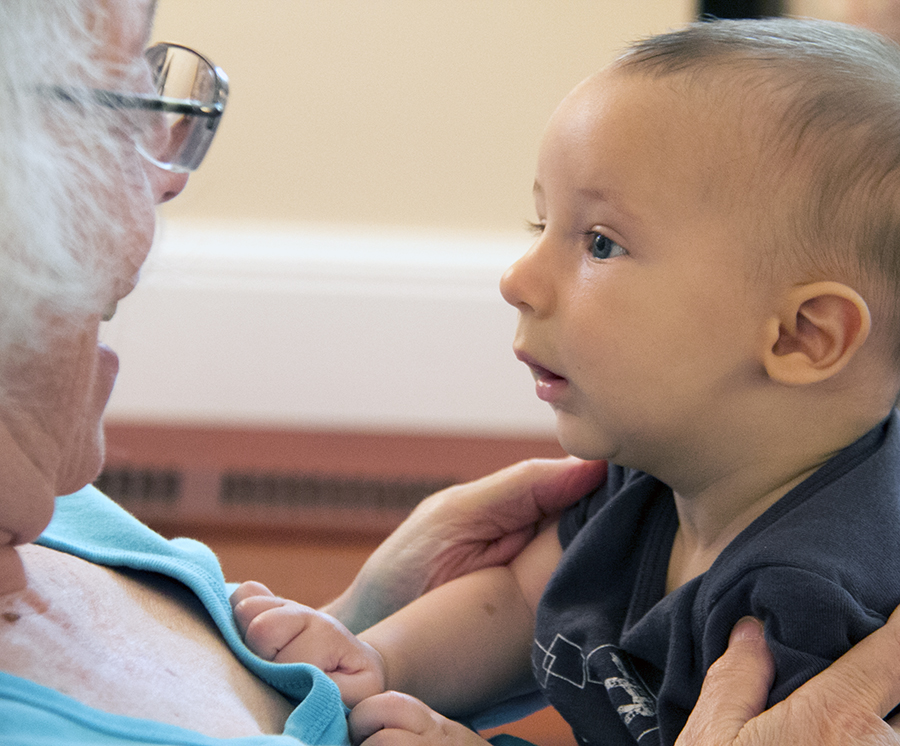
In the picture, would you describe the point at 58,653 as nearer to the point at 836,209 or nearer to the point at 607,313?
the point at 607,313

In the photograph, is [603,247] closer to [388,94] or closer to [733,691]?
[733,691]

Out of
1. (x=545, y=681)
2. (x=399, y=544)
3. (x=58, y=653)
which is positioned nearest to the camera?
(x=58, y=653)

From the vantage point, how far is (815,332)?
836mm

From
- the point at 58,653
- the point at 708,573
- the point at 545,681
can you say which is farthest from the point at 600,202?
the point at 58,653

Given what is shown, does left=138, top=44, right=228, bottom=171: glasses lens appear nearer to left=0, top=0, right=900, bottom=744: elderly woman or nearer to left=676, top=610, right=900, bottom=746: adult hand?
left=0, top=0, right=900, bottom=744: elderly woman

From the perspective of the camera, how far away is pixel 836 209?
31.7 inches

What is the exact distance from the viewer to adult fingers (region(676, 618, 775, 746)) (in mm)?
694

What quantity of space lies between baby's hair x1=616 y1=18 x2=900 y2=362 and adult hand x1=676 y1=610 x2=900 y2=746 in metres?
0.28

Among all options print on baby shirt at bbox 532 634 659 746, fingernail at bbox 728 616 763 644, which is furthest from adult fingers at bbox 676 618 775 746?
print on baby shirt at bbox 532 634 659 746

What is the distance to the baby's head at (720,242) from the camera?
81 centimetres

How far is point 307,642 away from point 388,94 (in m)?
1.77

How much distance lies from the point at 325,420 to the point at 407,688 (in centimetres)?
149

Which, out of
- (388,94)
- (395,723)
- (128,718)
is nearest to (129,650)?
(128,718)

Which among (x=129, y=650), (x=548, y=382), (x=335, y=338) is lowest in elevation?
(x=335, y=338)
